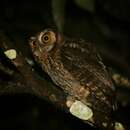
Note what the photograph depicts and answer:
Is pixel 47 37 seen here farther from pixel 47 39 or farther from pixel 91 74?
pixel 91 74

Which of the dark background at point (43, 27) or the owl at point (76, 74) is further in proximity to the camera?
the dark background at point (43, 27)

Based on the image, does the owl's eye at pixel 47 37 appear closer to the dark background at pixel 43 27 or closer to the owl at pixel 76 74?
the owl at pixel 76 74

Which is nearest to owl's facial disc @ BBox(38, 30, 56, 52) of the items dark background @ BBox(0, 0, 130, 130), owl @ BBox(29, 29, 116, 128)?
owl @ BBox(29, 29, 116, 128)

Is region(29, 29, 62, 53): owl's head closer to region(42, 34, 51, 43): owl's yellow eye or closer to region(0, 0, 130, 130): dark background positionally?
region(42, 34, 51, 43): owl's yellow eye

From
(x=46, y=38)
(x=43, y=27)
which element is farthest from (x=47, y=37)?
(x=43, y=27)

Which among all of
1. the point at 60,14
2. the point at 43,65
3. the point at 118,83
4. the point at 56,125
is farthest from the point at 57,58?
the point at 56,125

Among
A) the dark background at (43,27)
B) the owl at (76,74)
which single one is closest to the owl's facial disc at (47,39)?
the owl at (76,74)
